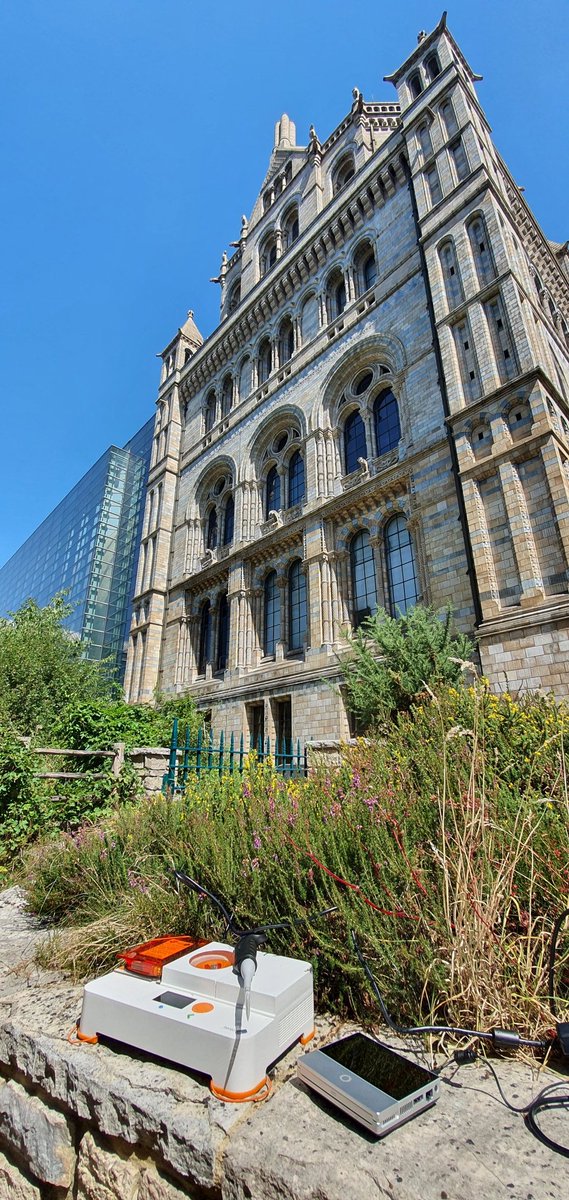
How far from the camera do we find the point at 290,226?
2197 cm

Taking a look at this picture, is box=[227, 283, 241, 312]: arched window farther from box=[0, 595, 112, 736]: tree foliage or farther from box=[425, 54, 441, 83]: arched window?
box=[0, 595, 112, 736]: tree foliage

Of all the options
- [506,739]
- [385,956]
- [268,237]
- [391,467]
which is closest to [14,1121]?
[385,956]

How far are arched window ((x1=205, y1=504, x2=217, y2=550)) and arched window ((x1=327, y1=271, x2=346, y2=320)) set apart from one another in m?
8.68

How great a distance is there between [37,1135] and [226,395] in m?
23.8

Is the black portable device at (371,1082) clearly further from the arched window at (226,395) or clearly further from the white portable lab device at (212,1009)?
the arched window at (226,395)

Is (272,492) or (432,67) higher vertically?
(432,67)

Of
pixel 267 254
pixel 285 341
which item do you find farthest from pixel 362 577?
pixel 267 254

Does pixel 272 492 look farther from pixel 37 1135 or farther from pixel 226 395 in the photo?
pixel 37 1135

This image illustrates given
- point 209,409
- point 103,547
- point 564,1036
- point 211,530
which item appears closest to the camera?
point 564,1036

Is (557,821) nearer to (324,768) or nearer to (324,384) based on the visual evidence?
(324,768)

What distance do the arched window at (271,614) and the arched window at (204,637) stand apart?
126 inches

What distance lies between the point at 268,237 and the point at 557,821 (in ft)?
89.2

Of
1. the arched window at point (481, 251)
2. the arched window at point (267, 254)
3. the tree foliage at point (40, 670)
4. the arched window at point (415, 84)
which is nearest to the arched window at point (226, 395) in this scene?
the arched window at point (267, 254)

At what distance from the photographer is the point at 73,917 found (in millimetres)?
3553
